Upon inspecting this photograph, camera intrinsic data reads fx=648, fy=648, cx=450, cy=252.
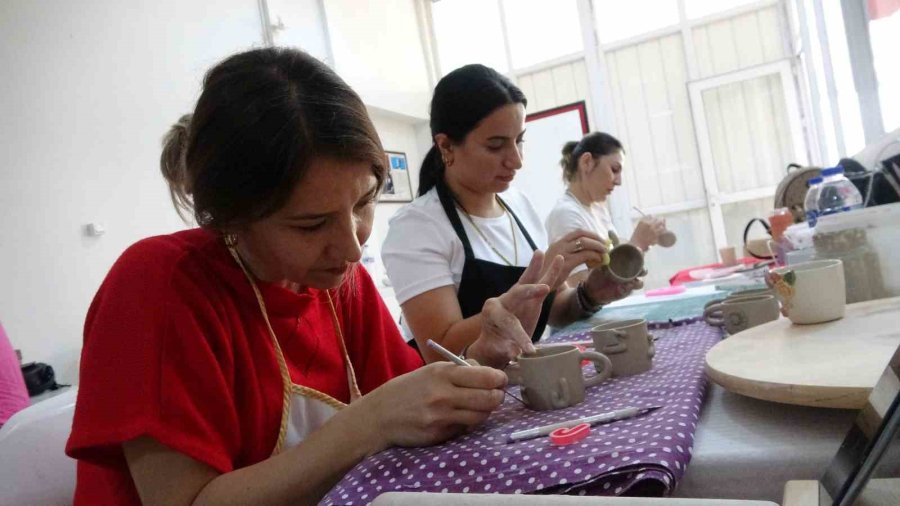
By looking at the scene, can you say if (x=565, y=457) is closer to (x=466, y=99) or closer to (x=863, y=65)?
(x=466, y=99)

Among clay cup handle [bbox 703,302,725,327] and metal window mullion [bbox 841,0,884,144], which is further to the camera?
metal window mullion [bbox 841,0,884,144]

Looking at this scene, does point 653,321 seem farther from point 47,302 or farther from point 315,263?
point 47,302

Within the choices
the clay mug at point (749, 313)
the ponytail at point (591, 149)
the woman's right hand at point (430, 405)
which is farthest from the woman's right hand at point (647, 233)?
the woman's right hand at point (430, 405)

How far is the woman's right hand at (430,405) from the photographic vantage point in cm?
79

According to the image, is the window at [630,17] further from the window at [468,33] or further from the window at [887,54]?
the window at [887,54]

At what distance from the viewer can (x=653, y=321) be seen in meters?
1.44

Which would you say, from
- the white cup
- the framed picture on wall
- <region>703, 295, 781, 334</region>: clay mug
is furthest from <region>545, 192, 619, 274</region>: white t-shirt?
the framed picture on wall

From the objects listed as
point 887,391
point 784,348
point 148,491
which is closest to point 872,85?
point 784,348

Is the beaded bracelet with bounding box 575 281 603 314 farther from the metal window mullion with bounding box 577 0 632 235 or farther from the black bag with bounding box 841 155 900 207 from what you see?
the metal window mullion with bounding box 577 0 632 235

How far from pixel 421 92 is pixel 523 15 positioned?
1266mm

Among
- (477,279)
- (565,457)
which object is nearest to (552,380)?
(565,457)

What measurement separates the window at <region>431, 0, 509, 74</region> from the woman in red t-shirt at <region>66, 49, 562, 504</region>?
5.62 metres

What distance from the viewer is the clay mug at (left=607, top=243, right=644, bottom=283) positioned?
1635 mm

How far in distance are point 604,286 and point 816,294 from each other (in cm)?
78
